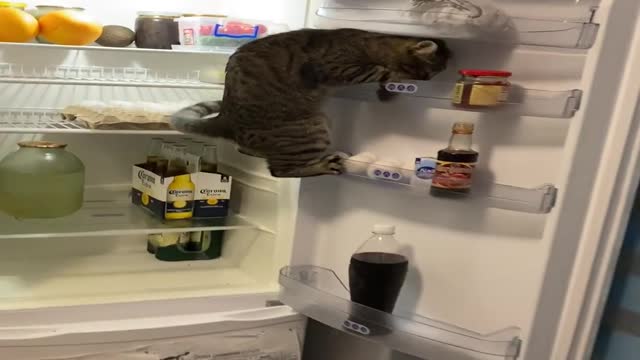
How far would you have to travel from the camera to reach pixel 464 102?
1.11 m

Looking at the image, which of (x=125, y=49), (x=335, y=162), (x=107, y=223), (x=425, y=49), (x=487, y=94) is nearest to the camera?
(x=487, y=94)

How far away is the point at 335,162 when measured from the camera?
1.32 metres

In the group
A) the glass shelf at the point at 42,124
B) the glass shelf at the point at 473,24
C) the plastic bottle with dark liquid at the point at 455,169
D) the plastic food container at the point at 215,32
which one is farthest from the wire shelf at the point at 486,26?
the glass shelf at the point at 42,124

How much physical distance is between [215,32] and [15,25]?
0.42 metres

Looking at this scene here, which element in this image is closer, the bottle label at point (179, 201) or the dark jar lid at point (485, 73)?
the dark jar lid at point (485, 73)

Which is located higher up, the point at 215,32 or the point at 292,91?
the point at 215,32

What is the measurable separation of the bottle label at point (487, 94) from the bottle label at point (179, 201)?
789 millimetres

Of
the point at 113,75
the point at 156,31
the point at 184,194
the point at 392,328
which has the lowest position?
the point at 392,328

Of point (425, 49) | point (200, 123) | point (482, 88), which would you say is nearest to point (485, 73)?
point (482, 88)

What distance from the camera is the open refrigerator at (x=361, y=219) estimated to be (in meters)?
1.04

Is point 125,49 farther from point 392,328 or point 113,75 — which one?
point 392,328

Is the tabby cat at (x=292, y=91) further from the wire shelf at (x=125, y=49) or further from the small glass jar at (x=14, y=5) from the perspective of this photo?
the small glass jar at (x=14, y=5)

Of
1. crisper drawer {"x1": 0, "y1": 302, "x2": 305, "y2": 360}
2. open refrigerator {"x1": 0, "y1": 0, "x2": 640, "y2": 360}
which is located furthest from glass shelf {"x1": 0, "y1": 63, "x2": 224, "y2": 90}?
crisper drawer {"x1": 0, "y1": 302, "x2": 305, "y2": 360}

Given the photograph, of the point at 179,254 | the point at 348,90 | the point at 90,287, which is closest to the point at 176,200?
the point at 179,254
